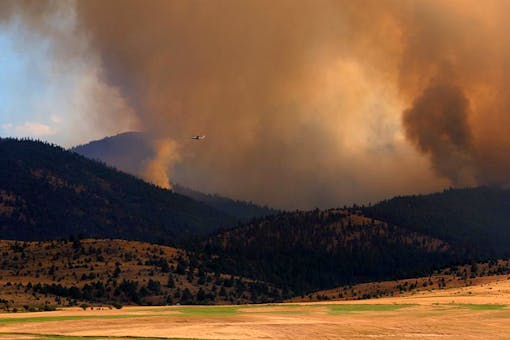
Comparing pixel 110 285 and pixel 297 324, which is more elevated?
pixel 110 285

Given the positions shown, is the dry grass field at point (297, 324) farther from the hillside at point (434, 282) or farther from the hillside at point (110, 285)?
the hillside at point (434, 282)

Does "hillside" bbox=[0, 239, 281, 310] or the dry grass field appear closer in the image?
the dry grass field

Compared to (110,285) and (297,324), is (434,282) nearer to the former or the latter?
(110,285)

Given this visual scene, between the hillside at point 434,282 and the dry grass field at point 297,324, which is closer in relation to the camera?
the dry grass field at point 297,324

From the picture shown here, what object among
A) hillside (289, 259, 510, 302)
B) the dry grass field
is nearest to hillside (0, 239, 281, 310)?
hillside (289, 259, 510, 302)

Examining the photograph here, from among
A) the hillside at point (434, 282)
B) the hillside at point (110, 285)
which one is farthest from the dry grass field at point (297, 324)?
the hillside at point (434, 282)

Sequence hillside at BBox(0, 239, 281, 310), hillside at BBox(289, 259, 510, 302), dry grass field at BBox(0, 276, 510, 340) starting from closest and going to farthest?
dry grass field at BBox(0, 276, 510, 340)
hillside at BBox(0, 239, 281, 310)
hillside at BBox(289, 259, 510, 302)

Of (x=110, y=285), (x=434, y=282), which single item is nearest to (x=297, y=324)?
(x=434, y=282)

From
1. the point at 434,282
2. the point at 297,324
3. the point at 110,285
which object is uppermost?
the point at 110,285

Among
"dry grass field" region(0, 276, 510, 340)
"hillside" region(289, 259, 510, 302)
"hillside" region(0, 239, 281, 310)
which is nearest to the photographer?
"dry grass field" region(0, 276, 510, 340)

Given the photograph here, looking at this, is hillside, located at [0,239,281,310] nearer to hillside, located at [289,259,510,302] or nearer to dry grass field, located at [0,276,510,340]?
hillside, located at [289,259,510,302]

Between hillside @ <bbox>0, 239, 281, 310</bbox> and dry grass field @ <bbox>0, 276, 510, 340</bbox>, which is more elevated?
hillside @ <bbox>0, 239, 281, 310</bbox>

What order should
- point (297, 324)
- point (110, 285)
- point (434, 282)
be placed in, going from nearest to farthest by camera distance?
point (297, 324)
point (434, 282)
point (110, 285)

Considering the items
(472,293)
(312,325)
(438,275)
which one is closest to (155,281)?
(438,275)
